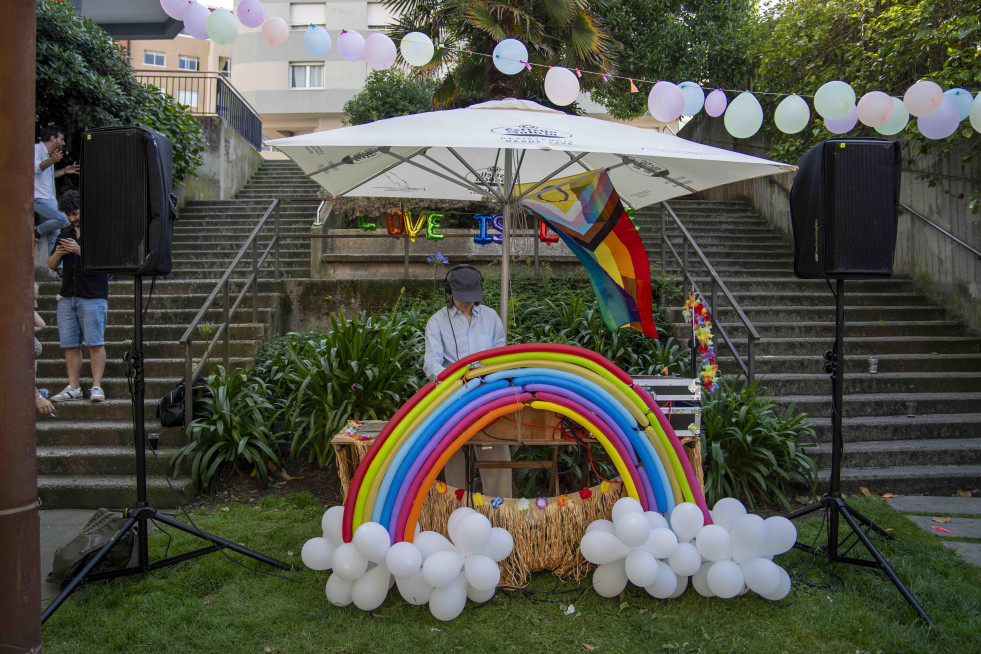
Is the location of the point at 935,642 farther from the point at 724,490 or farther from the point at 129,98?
the point at 129,98

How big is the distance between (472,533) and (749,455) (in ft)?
8.70

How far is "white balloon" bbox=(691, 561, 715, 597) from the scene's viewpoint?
326 cm

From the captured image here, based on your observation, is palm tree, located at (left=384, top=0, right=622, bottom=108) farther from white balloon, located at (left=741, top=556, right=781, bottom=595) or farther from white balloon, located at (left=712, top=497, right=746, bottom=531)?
white balloon, located at (left=741, top=556, right=781, bottom=595)

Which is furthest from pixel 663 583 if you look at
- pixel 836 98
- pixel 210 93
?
pixel 210 93

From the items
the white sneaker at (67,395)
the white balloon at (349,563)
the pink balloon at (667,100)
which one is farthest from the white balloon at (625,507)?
the white sneaker at (67,395)

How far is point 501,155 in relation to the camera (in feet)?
16.4

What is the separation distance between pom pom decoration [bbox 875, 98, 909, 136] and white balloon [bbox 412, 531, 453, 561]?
479 centimetres

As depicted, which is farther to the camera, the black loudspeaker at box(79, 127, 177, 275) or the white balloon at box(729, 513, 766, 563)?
the black loudspeaker at box(79, 127, 177, 275)

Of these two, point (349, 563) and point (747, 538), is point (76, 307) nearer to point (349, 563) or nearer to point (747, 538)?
point (349, 563)

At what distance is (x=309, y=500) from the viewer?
485cm

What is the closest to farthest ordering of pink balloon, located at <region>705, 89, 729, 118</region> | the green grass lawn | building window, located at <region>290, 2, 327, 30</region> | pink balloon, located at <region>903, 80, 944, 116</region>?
the green grass lawn
pink balloon, located at <region>903, 80, 944, 116</region>
pink balloon, located at <region>705, 89, 729, 118</region>
building window, located at <region>290, 2, 327, 30</region>

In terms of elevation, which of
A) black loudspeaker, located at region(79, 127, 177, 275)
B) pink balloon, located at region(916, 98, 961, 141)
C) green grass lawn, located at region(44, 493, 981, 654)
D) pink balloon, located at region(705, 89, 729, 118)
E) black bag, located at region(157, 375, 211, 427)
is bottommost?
green grass lawn, located at region(44, 493, 981, 654)

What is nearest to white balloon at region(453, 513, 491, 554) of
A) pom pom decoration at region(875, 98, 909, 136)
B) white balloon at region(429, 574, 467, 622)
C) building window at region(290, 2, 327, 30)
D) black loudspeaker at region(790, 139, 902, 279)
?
white balloon at region(429, 574, 467, 622)

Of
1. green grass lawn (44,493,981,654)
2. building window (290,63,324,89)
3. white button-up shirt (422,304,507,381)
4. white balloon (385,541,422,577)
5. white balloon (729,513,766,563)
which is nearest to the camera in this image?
green grass lawn (44,493,981,654)
